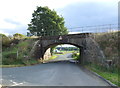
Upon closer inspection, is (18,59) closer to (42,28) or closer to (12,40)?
(12,40)

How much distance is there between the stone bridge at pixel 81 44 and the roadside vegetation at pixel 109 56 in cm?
79

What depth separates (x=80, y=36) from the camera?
21812mm

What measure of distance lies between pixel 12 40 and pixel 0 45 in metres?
2.52

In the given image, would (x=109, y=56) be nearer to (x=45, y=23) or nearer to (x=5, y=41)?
(x=5, y=41)

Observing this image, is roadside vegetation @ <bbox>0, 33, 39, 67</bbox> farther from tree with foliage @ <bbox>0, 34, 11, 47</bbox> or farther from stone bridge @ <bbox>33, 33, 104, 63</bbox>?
stone bridge @ <bbox>33, 33, 104, 63</bbox>

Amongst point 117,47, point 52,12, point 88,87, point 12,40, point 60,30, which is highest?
point 52,12

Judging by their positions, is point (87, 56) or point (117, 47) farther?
point (87, 56)

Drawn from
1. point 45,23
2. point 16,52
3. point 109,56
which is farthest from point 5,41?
point 109,56

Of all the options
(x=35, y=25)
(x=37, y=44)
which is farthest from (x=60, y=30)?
(x=37, y=44)

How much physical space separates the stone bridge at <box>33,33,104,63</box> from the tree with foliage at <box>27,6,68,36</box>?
9.63 metres

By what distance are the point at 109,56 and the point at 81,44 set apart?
27.9 ft

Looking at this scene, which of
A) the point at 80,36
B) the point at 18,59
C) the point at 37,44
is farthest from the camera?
the point at 37,44

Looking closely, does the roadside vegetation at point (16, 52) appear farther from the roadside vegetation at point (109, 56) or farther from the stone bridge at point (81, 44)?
the roadside vegetation at point (109, 56)

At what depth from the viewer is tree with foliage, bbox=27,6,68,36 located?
35.8 metres
